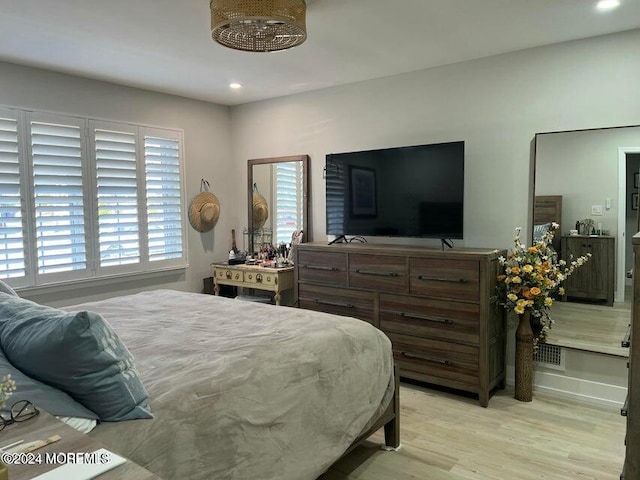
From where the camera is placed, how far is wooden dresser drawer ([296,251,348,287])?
401cm

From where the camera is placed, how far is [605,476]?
2.45 metres

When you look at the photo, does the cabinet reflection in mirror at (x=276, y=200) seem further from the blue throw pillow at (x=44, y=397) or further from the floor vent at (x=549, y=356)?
the blue throw pillow at (x=44, y=397)

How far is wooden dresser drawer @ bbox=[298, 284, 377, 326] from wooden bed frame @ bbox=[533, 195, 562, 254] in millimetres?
1450

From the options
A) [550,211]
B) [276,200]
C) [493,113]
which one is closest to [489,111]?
[493,113]

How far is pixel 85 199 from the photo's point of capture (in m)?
4.09

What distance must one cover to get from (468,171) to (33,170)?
142 inches

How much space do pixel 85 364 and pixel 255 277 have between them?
3.22 metres

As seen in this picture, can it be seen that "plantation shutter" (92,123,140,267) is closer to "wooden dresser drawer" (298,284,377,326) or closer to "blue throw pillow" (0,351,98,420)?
→ "wooden dresser drawer" (298,284,377,326)

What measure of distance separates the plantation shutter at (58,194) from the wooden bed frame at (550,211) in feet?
12.6

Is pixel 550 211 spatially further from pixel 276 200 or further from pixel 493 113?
pixel 276 200

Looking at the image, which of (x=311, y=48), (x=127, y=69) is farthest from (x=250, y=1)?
(x=127, y=69)

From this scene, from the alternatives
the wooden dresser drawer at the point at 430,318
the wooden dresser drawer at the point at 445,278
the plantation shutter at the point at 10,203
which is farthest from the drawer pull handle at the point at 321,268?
the plantation shutter at the point at 10,203

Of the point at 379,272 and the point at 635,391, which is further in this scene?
the point at 379,272

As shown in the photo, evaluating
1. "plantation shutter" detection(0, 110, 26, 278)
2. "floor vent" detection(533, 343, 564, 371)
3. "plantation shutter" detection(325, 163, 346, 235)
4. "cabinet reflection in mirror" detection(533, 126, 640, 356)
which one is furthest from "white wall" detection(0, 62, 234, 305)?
"floor vent" detection(533, 343, 564, 371)
